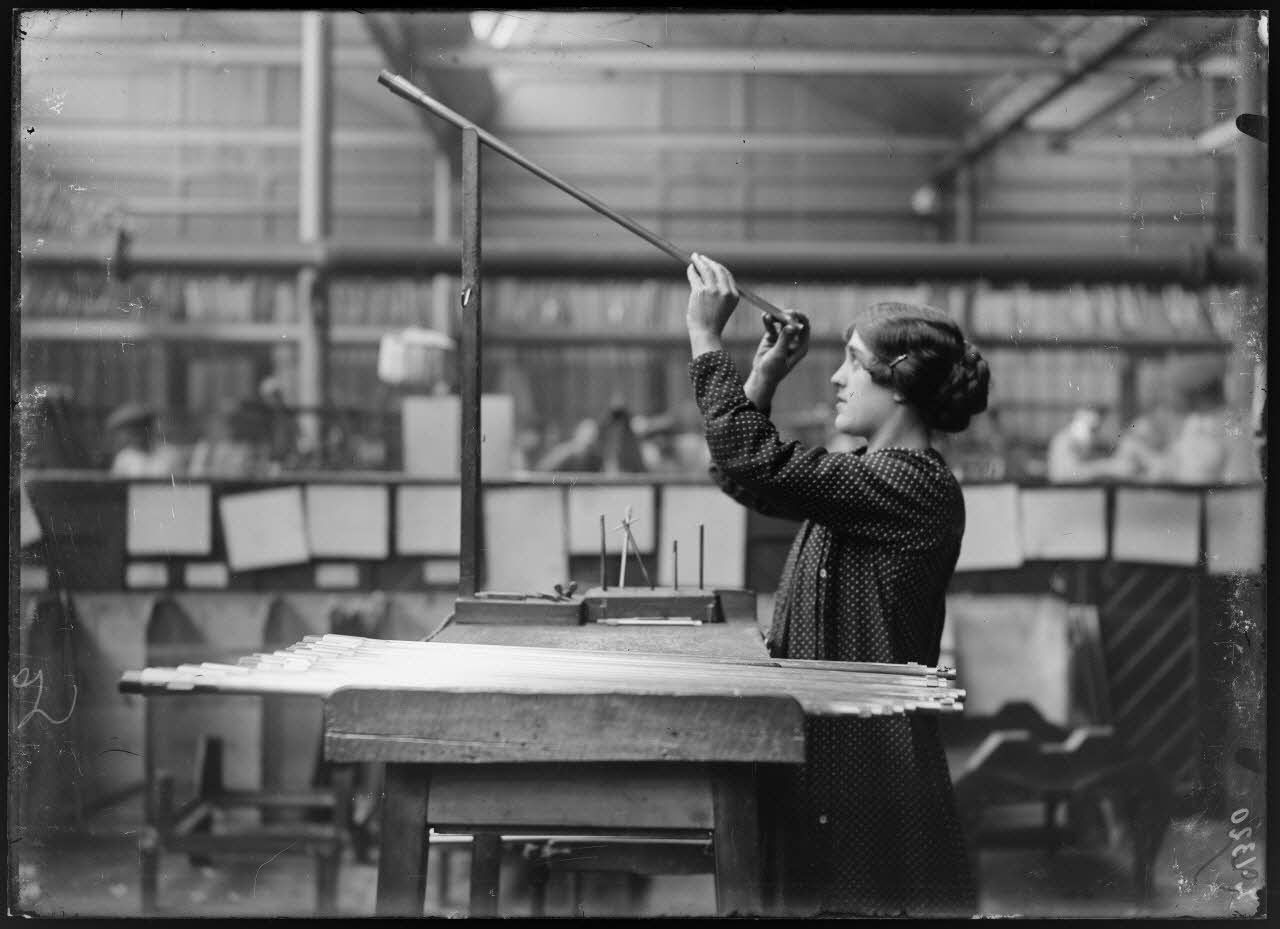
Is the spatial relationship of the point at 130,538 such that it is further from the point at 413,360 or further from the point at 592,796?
the point at 592,796

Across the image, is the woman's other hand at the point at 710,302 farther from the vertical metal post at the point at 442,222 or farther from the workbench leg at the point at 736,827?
the vertical metal post at the point at 442,222

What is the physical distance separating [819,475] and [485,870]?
939 mm

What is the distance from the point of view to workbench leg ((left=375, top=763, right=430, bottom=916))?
1450 millimetres

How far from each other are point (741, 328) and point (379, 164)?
499 cm

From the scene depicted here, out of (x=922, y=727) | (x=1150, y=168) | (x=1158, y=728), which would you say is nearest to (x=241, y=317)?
(x=1158, y=728)

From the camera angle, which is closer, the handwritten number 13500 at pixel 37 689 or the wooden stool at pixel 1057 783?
the handwritten number 13500 at pixel 37 689

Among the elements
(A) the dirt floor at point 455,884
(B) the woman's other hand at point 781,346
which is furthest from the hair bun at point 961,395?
(A) the dirt floor at point 455,884

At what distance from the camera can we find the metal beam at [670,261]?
3.84 meters

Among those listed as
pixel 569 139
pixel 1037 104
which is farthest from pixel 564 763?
pixel 569 139

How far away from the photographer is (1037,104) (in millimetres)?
8461

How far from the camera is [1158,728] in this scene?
12.0 ft

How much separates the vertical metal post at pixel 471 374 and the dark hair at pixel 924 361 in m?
0.63

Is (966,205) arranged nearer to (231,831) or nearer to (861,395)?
(231,831)

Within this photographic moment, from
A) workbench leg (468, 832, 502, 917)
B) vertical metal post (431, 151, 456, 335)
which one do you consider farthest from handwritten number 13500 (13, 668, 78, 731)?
vertical metal post (431, 151, 456, 335)
